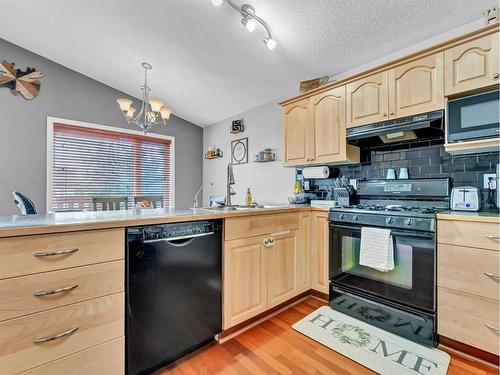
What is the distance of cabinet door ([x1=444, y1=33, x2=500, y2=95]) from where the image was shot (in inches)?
63.6

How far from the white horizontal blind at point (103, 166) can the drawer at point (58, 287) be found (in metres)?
2.73

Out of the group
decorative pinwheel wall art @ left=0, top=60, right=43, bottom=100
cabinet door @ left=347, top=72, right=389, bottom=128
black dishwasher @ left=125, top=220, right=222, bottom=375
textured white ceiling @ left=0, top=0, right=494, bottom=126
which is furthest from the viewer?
decorative pinwheel wall art @ left=0, top=60, right=43, bottom=100

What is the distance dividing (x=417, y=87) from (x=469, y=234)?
115cm

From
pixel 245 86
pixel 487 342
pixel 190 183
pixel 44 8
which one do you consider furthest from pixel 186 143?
pixel 487 342

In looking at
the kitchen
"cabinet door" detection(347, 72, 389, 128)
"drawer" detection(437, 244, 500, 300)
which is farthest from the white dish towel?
"cabinet door" detection(347, 72, 389, 128)

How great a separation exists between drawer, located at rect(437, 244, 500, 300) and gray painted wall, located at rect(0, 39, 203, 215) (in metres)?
3.94

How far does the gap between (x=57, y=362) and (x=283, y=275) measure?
5.07 ft

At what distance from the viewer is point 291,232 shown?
2.23 metres

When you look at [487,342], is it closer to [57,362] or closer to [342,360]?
[342,360]

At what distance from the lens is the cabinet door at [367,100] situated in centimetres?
212

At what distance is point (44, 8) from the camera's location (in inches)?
98.1

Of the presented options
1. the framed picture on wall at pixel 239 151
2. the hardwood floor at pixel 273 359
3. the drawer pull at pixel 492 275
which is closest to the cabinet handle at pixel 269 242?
the hardwood floor at pixel 273 359

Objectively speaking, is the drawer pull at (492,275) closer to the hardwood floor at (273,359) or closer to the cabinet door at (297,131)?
the hardwood floor at (273,359)

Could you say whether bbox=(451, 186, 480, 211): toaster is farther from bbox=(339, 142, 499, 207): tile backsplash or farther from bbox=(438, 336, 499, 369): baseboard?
bbox=(438, 336, 499, 369): baseboard
